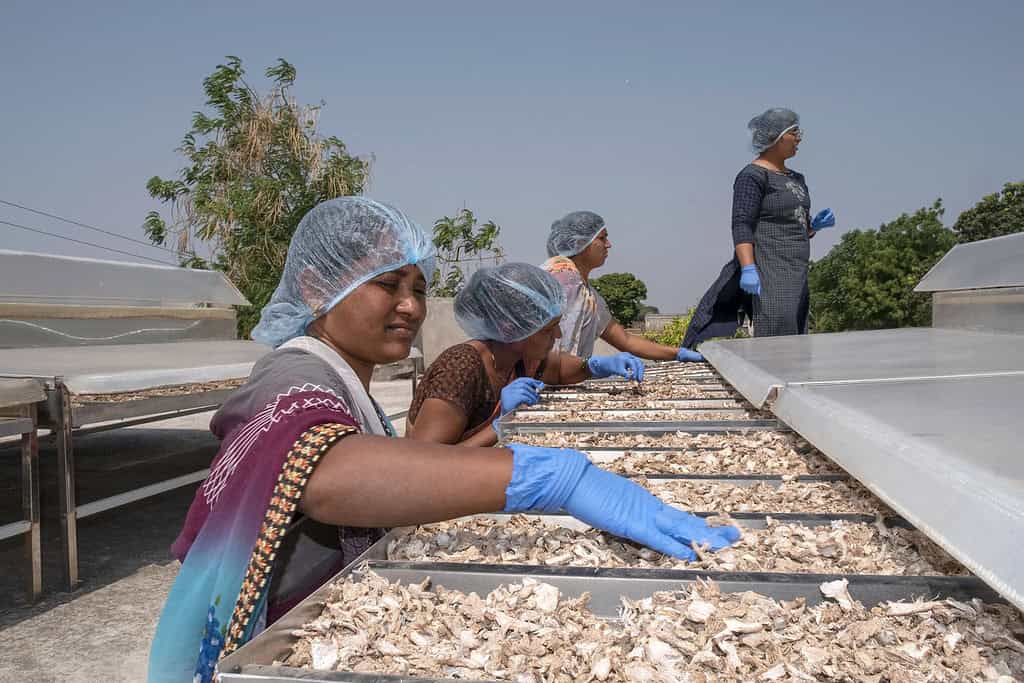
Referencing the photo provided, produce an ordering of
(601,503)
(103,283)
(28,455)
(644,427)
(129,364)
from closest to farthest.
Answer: (601,503), (644,427), (28,455), (129,364), (103,283)

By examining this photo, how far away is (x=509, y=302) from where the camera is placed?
11.0ft

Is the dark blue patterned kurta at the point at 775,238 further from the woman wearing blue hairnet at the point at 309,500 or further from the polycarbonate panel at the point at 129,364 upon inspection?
the woman wearing blue hairnet at the point at 309,500

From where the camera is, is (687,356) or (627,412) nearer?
(627,412)

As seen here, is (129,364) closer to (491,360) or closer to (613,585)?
(491,360)

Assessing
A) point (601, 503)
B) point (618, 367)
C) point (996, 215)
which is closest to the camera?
point (601, 503)

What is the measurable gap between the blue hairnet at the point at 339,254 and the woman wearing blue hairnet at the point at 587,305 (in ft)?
9.39

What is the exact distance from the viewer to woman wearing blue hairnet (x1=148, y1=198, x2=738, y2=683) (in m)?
1.19

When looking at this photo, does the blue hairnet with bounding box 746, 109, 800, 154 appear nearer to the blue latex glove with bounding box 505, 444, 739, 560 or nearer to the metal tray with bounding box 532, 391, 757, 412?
the metal tray with bounding box 532, 391, 757, 412

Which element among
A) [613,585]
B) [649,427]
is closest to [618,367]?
[649,427]

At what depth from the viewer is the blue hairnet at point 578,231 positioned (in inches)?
191

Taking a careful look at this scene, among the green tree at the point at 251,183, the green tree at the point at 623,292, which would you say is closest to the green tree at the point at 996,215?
the green tree at the point at 623,292

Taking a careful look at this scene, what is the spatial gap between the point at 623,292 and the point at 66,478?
150ft

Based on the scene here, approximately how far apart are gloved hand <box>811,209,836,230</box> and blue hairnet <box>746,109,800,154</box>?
760mm

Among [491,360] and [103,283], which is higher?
[103,283]
